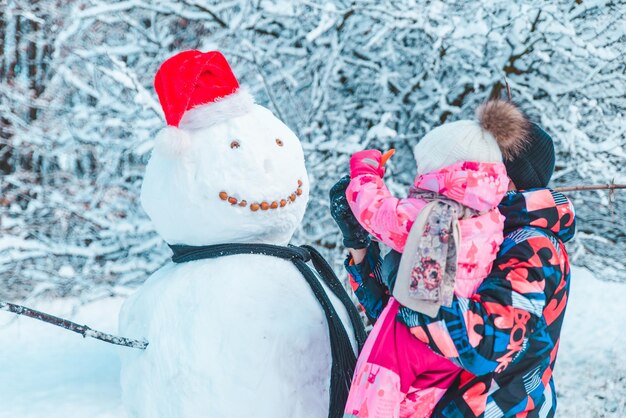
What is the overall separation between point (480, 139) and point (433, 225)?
26 cm

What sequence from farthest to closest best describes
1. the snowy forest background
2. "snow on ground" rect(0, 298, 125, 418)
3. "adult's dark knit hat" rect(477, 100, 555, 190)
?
the snowy forest background → "snow on ground" rect(0, 298, 125, 418) → "adult's dark knit hat" rect(477, 100, 555, 190)

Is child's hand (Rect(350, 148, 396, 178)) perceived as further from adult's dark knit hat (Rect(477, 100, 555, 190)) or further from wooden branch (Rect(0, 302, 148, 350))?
wooden branch (Rect(0, 302, 148, 350))

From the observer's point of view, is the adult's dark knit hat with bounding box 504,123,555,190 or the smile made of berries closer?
the adult's dark knit hat with bounding box 504,123,555,190

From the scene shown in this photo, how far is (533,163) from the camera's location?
1.61 metres

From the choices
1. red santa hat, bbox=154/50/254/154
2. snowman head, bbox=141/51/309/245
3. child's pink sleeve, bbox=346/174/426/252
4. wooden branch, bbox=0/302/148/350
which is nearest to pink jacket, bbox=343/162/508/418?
child's pink sleeve, bbox=346/174/426/252

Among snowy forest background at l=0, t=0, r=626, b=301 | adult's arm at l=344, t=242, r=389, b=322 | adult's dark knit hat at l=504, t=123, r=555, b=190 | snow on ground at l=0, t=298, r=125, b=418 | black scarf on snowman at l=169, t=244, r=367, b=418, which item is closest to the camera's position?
adult's dark knit hat at l=504, t=123, r=555, b=190

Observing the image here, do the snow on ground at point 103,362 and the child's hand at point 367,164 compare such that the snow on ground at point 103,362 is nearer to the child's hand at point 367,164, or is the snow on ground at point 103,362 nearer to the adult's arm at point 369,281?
the adult's arm at point 369,281

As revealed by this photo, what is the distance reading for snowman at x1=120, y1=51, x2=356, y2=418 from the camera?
5.48 feet

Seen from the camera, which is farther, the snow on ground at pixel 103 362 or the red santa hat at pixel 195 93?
the snow on ground at pixel 103 362

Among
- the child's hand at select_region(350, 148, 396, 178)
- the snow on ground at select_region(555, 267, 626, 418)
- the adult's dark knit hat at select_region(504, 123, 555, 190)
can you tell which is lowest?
the snow on ground at select_region(555, 267, 626, 418)

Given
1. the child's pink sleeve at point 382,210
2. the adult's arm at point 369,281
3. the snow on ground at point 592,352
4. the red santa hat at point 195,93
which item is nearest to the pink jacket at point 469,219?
the child's pink sleeve at point 382,210

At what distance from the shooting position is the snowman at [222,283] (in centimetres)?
167

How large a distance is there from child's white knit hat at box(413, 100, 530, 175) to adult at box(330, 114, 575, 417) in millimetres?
100

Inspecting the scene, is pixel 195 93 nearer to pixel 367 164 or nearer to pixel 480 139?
pixel 367 164
